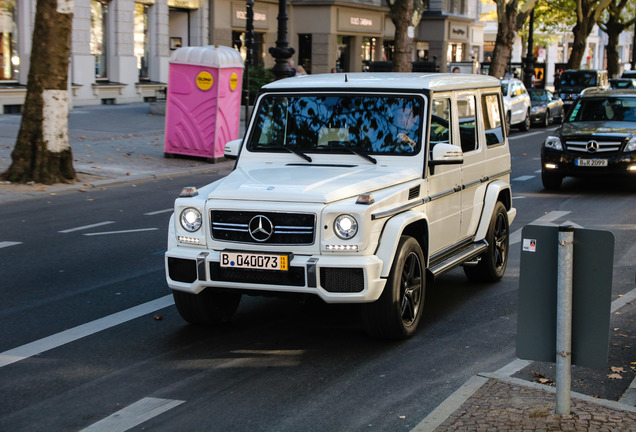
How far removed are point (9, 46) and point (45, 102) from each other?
15033 mm

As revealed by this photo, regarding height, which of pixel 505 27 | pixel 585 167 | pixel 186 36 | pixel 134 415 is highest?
pixel 505 27

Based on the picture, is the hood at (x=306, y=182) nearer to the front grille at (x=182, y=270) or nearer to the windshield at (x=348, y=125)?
the windshield at (x=348, y=125)

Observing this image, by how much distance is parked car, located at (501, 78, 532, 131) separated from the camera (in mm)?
31391

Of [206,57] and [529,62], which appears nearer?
[206,57]

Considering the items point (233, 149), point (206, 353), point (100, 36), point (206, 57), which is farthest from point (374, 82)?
Answer: point (100, 36)

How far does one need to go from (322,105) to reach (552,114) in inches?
1170

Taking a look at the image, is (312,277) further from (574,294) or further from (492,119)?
(492,119)

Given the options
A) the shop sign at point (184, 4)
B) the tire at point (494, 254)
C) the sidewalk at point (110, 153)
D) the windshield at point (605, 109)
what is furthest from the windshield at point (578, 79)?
the tire at point (494, 254)

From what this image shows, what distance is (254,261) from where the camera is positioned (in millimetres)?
6395

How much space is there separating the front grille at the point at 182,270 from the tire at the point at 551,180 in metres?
10.9

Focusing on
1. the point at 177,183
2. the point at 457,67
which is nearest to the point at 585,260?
the point at 177,183

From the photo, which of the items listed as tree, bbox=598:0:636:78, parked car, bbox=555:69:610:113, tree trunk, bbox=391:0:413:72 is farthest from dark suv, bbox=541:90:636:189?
tree, bbox=598:0:636:78

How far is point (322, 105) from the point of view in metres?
7.70

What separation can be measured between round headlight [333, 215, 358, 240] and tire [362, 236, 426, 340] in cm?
44
